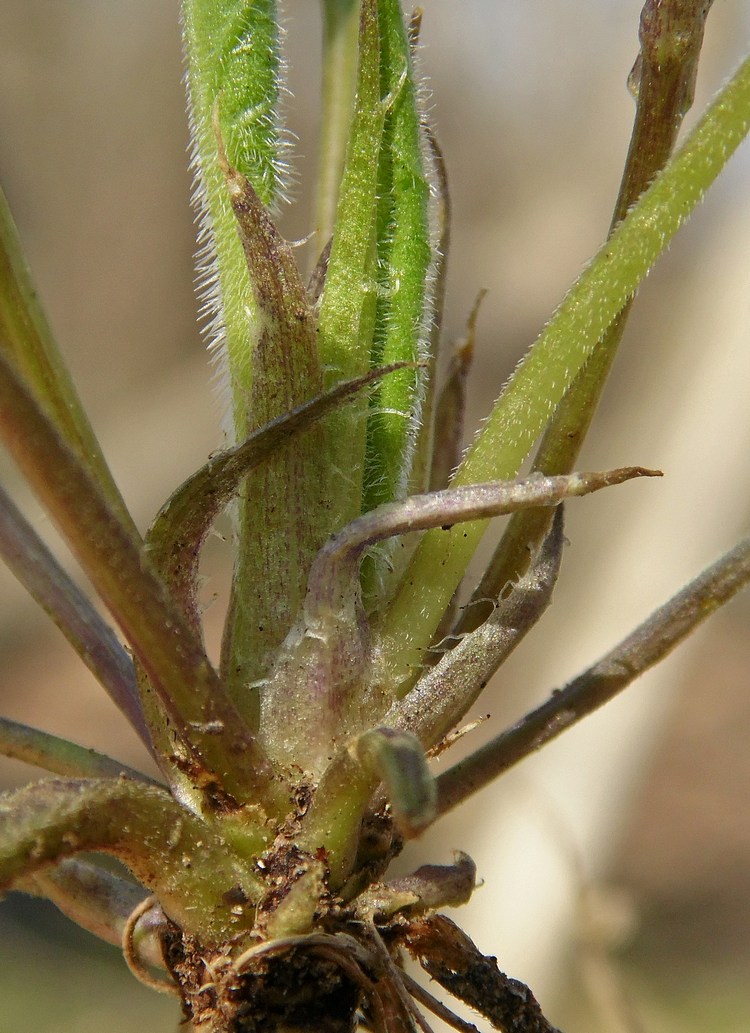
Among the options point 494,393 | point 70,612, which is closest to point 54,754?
point 70,612

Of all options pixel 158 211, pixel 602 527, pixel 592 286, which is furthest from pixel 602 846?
pixel 158 211

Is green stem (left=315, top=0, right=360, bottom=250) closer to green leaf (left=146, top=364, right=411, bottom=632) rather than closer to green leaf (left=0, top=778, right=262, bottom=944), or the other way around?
→ green leaf (left=146, top=364, right=411, bottom=632)

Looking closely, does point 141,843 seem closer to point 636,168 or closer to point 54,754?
point 54,754

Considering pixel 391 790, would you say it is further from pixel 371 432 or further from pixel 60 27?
pixel 60 27

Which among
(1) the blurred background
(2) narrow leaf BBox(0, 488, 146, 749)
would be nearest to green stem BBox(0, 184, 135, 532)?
(2) narrow leaf BBox(0, 488, 146, 749)

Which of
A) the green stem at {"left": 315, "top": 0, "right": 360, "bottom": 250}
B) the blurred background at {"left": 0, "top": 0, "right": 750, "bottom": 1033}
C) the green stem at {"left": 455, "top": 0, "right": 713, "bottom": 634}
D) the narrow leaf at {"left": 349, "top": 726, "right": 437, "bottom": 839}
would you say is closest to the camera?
the narrow leaf at {"left": 349, "top": 726, "right": 437, "bottom": 839}

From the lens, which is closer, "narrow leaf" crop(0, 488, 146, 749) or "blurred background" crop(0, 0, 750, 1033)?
"narrow leaf" crop(0, 488, 146, 749)

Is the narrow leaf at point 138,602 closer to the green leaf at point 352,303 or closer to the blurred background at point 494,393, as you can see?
the green leaf at point 352,303

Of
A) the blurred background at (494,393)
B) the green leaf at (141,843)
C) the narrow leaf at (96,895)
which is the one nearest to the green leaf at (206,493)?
the green leaf at (141,843)

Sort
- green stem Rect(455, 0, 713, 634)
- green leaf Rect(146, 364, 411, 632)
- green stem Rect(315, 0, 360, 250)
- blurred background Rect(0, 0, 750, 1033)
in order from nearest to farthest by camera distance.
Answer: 1. green leaf Rect(146, 364, 411, 632)
2. green stem Rect(455, 0, 713, 634)
3. green stem Rect(315, 0, 360, 250)
4. blurred background Rect(0, 0, 750, 1033)
